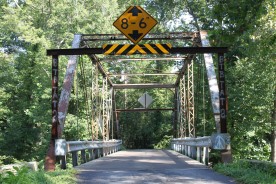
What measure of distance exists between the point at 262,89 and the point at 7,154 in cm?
2040

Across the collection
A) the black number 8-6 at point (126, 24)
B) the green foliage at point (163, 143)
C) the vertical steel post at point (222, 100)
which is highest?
the black number 8-6 at point (126, 24)

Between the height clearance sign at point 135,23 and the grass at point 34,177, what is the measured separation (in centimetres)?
342

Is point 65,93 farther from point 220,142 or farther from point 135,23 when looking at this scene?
point 220,142

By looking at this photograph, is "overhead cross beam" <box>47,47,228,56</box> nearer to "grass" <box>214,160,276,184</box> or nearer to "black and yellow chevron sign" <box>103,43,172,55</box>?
"black and yellow chevron sign" <box>103,43,172,55</box>

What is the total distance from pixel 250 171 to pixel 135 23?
4.26 metres

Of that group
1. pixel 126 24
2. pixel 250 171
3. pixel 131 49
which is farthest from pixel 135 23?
pixel 250 171

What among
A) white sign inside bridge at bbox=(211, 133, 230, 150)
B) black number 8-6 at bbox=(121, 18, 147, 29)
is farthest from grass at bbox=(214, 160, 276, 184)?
black number 8-6 at bbox=(121, 18, 147, 29)

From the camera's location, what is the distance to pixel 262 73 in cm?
→ 2217

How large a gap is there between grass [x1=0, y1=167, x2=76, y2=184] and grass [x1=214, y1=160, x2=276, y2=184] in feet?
9.40

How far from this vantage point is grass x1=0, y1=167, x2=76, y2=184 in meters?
5.34

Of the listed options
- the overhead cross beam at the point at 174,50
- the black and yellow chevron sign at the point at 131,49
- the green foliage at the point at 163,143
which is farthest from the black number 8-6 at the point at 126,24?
the green foliage at the point at 163,143

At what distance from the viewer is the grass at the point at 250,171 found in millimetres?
6498

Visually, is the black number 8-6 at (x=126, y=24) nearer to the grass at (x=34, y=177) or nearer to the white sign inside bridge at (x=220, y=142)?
the white sign inside bridge at (x=220, y=142)

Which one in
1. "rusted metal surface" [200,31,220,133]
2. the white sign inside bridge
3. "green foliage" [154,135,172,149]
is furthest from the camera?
"green foliage" [154,135,172,149]
